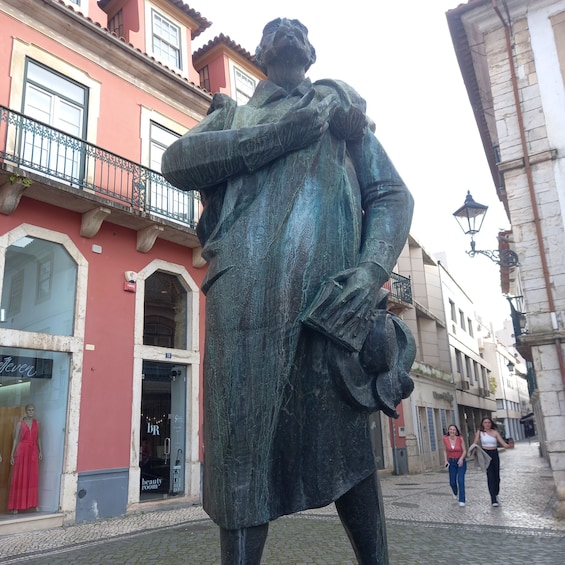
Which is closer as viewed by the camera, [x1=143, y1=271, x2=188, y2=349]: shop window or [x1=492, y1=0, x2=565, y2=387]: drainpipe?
[x1=492, y1=0, x2=565, y2=387]: drainpipe

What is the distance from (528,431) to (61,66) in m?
69.5

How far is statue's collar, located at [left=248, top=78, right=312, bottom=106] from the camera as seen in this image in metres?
2.17

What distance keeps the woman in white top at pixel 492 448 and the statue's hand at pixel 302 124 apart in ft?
33.9

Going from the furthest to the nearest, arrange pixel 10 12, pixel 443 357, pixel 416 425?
pixel 443 357 → pixel 416 425 → pixel 10 12

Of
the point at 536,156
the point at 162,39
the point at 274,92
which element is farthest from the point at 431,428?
the point at 274,92

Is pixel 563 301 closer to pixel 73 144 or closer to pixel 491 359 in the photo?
pixel 73 144

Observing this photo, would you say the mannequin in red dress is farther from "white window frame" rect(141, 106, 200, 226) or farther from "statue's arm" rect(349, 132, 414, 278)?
"statue's arm" rect(349, 132, 414, 278)

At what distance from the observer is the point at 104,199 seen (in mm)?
11406

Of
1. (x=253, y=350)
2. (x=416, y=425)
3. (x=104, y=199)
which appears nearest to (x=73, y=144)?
(x=104, y=199)

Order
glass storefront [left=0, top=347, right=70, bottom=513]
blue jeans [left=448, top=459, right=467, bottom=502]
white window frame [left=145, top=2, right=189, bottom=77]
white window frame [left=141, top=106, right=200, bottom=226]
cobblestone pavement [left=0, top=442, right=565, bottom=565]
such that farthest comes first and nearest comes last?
white window frame [left=145, top=2, right=189, bottom=77], white window frame [left=141, top=106, right=200, bottom=226], blue jeans [left=448, top=459, right=467, bottom=502], glass storefront [left=0, top=347, right=70, bottom=513], cobblestone pavement [left=0, top=442, right=565, bottom=565]

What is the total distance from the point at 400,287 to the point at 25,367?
17828 mm

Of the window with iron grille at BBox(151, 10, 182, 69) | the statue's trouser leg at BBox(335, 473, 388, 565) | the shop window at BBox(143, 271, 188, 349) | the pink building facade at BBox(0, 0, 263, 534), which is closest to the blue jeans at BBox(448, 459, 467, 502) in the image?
the pink building facade at BBox(0, 0, 263, 534)

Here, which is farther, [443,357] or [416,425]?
[443,357]

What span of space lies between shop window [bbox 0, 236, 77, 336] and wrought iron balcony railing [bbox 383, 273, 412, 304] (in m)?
15.6
